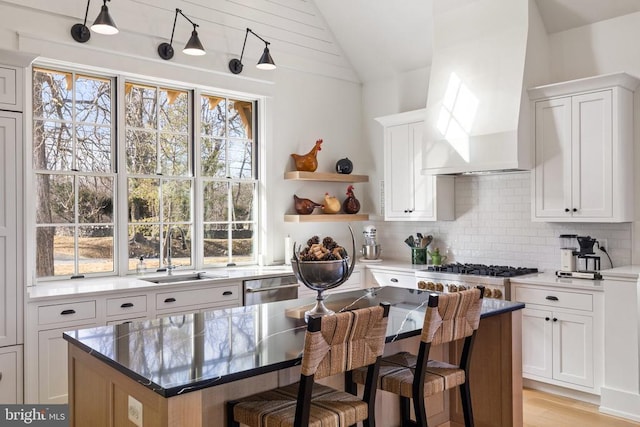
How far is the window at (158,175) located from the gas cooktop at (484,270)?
2.44 m

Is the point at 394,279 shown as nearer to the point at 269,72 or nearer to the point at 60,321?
the point at 269,72

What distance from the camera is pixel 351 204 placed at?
20.9 feet

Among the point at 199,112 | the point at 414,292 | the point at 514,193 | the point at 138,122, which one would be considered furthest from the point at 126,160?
the point at 514,193

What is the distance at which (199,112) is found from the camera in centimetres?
535

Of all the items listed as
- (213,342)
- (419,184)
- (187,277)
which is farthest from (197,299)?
(419,184)

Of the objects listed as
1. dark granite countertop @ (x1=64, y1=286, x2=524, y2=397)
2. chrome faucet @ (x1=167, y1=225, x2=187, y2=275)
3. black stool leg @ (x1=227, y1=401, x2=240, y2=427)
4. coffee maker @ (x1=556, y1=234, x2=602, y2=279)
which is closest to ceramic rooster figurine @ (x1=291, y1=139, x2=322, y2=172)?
chrome faucet @ (x1=167, y1=225, x2=187, y2=275)

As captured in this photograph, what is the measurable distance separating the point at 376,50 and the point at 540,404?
3.97m

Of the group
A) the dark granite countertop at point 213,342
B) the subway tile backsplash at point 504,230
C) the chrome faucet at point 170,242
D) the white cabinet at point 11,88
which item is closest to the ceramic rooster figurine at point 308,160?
the subway tile backsplash at point 504,230

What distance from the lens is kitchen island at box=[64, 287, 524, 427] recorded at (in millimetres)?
1973

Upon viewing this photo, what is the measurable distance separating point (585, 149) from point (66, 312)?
413cm

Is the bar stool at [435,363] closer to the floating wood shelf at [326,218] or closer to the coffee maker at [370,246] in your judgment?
the floating wood shelf at [326,218]

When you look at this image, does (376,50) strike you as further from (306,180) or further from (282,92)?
(306,180)

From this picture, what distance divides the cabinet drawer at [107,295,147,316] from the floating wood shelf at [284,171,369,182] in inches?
86.6

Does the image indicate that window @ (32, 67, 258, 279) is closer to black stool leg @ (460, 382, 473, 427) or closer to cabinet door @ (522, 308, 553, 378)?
cabinet door @ (522, 308, 553, 378)
